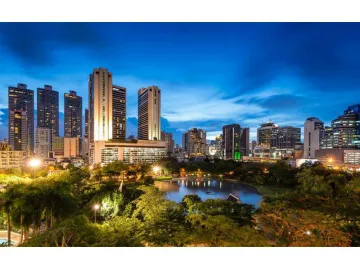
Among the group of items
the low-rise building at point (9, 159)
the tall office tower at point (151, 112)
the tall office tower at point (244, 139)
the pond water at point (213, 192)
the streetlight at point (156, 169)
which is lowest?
the pond water at point (213, 192)

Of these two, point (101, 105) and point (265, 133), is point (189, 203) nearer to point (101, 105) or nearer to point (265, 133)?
point (101, 105)

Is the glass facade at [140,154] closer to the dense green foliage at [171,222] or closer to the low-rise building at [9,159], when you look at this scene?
the low-rise building at [9,159]

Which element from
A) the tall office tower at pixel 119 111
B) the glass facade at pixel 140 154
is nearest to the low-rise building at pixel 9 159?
the glass facade at pixel 140 154

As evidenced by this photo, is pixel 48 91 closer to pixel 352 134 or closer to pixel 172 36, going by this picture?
pixel 172 36

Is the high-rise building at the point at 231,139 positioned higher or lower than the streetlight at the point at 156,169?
higher

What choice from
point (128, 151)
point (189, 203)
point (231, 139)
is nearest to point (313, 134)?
point (231, 139)

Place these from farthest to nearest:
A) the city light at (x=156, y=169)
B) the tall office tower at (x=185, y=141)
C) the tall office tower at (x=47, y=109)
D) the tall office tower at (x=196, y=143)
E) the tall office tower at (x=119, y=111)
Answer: the tall office tower at (x=185, y=141), the tall office tower at (x=196, y=143), the tall office tower at (x=47, y=109), the tall office tower at (x=119, y=111), the city light at (x=156, y=169)

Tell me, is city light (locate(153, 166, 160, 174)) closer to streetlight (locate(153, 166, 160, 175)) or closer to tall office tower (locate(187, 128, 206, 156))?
streetlight (locate(153, 166, 160, 175))
